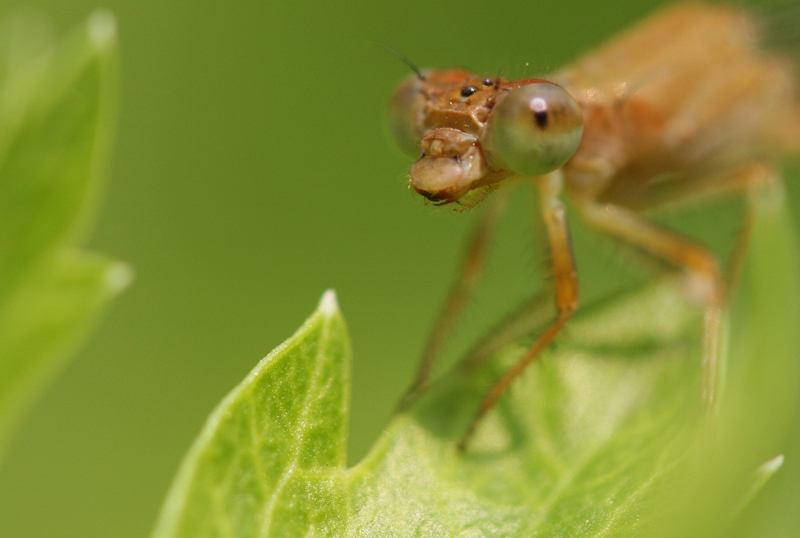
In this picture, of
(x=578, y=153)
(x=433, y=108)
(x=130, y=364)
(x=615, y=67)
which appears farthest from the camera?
(x=130, y=364)

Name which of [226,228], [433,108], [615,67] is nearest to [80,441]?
[226,228]

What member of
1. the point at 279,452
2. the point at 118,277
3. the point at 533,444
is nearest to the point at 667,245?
the point at 533,444

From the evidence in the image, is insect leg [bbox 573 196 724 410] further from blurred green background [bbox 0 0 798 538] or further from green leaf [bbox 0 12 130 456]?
green leaf [bbox 0 12 130 456]

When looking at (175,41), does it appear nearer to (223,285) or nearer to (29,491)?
(223,285)

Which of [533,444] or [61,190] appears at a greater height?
[61,190]

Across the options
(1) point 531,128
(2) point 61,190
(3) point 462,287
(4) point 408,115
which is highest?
(4) point 408,115

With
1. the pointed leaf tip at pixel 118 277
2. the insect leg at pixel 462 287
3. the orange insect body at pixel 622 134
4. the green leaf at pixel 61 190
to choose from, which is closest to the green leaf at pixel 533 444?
the orange insect body at pixel 622 134

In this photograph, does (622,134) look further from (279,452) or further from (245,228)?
(279,452)

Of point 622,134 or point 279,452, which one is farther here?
point 622,134
